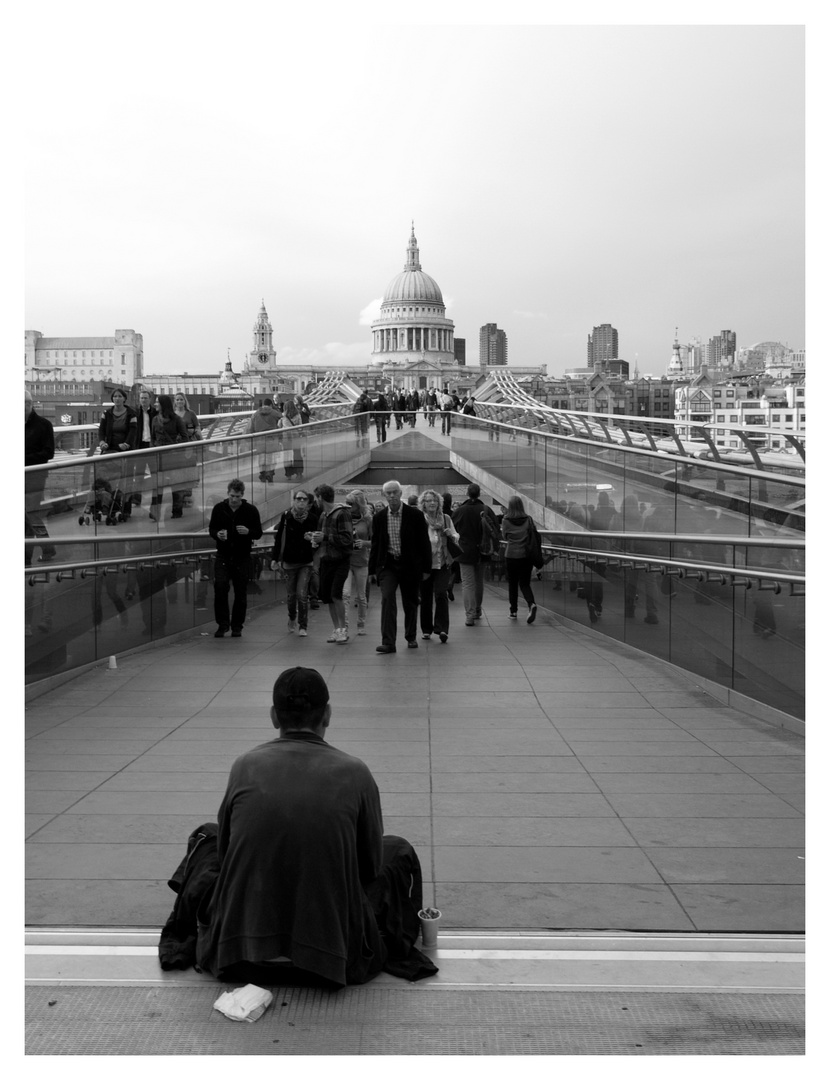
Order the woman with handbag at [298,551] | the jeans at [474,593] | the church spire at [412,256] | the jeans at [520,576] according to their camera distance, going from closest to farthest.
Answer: the woman with handbag at [298,551] → the jeans at [474,593] → the jeans at [520,576] → the church spire at [412,256]

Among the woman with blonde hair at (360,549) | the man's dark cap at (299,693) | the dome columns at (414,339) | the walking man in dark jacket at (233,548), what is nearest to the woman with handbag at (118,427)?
the walking man in dark jacket at (233,548)

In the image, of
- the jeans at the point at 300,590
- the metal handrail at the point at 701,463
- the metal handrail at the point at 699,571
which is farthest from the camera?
the jeans at the point at 300,590

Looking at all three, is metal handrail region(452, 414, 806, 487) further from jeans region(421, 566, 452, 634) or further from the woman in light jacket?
jeans region(421, 566, 452, 634)

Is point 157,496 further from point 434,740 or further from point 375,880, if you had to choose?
point 375,880

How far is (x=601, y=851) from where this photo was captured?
5.40 m

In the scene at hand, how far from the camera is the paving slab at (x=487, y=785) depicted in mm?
4836

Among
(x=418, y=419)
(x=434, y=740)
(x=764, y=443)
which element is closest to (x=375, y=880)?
(x=434, y=740)

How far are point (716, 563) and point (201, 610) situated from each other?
19.0 ft

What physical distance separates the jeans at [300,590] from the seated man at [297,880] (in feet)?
27.0

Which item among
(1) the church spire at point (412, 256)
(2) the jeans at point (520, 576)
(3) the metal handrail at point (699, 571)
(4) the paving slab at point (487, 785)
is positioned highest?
(1) the church spire at point (412, 256)

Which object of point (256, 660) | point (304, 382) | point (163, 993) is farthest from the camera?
point (304, 382)

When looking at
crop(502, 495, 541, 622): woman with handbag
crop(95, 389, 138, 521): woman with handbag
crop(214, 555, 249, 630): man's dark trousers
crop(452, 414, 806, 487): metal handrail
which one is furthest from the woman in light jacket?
crop(95, 389, 138, 521): woman with handbag

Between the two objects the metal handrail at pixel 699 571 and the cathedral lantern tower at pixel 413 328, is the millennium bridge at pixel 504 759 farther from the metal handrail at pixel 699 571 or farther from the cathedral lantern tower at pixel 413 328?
the cathedral lantern tower at pixel 413 328

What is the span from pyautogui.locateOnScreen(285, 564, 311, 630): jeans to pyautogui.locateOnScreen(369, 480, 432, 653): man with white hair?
1.29 metres
